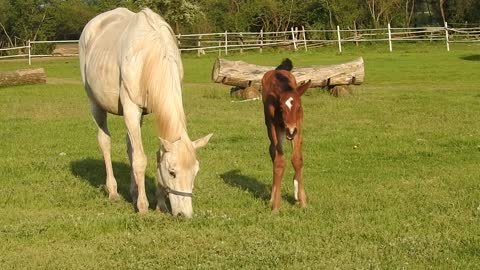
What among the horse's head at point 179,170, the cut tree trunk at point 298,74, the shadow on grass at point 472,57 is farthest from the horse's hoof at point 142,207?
the shadow on grass at point 472,57

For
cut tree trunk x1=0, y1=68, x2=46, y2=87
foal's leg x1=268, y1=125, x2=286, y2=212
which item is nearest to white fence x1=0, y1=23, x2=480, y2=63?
cut tree trunk x1=0, y1=68, x2=46, y2=87

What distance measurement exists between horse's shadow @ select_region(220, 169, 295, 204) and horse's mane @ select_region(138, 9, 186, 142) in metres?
1.60

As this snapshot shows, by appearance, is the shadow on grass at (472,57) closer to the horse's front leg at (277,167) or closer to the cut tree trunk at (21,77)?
the cut tree trunk at (21,77)

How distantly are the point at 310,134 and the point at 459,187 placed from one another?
4.34 metres

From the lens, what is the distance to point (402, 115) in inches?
544

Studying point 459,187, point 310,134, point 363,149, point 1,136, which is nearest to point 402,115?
point 310,134

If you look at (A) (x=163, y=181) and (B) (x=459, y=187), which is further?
(B) (x=459, y=187)

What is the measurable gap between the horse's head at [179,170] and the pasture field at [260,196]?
206mm

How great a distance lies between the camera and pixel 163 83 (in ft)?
22.0

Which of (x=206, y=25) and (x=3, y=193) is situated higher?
(x=206, y=25)

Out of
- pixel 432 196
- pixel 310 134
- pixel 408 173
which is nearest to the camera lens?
pixel 432 196

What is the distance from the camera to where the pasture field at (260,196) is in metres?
5.46

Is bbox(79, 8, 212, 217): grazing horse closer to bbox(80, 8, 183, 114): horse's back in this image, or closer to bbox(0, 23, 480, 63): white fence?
bbox(80, 8, 183, 114): horse's back

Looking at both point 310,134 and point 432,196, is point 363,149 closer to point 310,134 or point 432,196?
point 310,134
